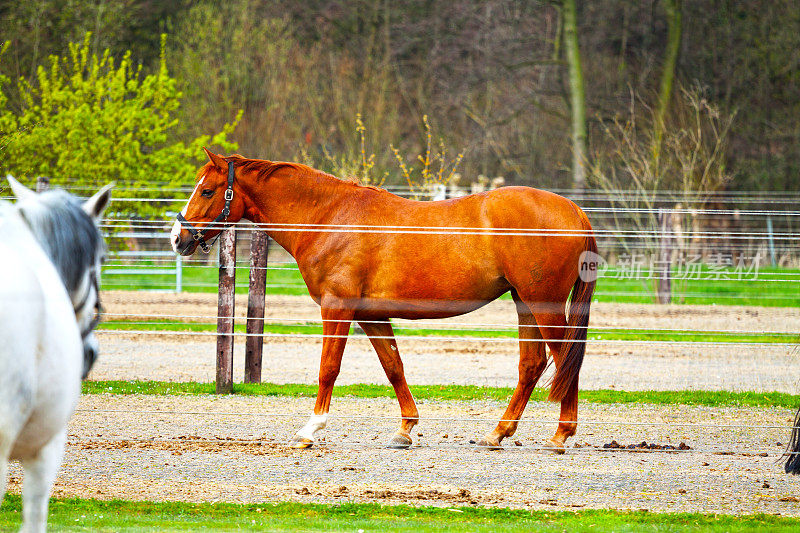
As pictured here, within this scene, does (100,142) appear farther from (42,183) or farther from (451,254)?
(451,254)

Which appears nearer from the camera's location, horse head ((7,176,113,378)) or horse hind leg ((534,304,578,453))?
horse head ((7,176,113,378))

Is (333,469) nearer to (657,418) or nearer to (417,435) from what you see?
(417,435)

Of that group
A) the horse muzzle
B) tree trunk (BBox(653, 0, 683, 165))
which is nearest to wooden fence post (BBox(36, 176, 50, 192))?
the horse muzzle

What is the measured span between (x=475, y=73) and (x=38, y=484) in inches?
937

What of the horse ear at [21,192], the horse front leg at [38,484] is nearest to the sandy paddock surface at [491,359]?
the horse ear at [21,192]

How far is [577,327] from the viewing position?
636cm

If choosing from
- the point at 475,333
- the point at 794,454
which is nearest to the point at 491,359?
the point at 475,333

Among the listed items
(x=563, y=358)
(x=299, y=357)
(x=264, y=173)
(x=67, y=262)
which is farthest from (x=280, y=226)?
(x=299, y=357)

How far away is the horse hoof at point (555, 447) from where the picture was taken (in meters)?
6.37

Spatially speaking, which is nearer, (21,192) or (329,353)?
(21,192)

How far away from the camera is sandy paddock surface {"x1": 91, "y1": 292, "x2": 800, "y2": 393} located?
32.1 ft

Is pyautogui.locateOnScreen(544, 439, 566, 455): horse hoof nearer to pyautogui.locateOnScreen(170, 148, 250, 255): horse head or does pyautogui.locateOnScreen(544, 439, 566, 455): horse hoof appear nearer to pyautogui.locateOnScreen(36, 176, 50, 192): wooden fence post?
pyautogui.locateOnScreen(170, 148, 250, 255): horse head

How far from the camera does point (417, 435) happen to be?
A: 7.08 m

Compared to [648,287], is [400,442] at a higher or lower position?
higher
